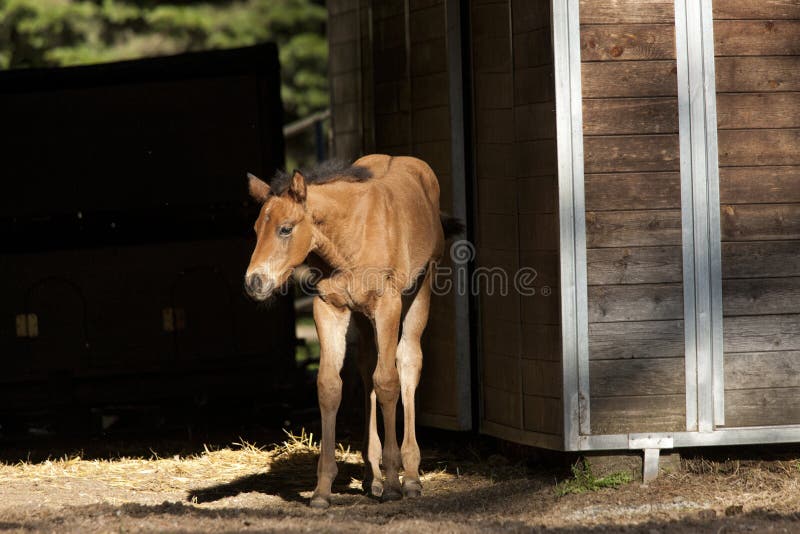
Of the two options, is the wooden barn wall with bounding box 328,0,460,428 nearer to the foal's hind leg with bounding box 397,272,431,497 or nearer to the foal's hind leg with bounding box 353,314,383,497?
the foal's hind leg with bounding box 397,272,431,497

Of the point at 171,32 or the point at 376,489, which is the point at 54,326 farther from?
the point at 171,32

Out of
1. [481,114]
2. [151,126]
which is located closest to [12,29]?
[151,126]

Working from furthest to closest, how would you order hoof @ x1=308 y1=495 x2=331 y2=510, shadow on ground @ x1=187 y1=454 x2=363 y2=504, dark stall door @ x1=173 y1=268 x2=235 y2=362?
dark stall door @ x1=173 y1=268 x2=235 y2=362 < shadow on ground @ x1=187 y1=454 x2=363 y2=504 < hoof @ x1=308 y1=495 x2=331 y2=510

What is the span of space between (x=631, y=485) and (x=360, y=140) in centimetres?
392

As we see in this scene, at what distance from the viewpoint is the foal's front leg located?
5676mm

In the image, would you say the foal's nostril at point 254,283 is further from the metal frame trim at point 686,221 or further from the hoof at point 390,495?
the metal frame trim at point 686,221

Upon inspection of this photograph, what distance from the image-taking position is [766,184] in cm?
595

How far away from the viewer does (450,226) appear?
21.7 ft

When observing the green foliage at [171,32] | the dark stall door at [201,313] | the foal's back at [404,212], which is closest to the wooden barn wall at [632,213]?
the foal's back at [404,212]

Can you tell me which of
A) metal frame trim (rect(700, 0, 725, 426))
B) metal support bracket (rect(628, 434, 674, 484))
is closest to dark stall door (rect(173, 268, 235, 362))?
metal support bracket (rect(628, 434, 674, 484))

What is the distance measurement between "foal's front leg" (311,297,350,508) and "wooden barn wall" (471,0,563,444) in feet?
3.78

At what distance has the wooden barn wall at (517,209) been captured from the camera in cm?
602

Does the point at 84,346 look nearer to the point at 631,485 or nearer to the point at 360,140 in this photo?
the point at 360,140

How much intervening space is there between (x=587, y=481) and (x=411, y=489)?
0.95m
